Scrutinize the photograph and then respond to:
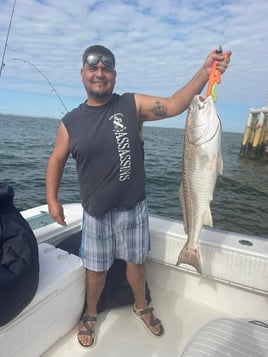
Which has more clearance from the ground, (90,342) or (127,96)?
(127,96)

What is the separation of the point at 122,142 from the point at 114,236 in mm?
869

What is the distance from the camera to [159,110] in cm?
257

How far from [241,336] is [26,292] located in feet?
4.61

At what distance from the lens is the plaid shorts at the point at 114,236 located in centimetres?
267

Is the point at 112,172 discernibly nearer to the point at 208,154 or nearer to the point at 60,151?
the point at 60,151

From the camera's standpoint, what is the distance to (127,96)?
8.61 feet

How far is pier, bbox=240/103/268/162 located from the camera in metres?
22.1

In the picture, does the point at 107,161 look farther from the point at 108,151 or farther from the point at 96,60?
the point at 96,60

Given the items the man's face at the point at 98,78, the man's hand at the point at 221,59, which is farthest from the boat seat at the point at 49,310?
the man's hand at the point at 221,59

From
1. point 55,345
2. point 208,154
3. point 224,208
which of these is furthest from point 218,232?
point 224,208

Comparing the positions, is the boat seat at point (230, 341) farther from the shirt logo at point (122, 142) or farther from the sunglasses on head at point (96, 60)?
the sunglasses on head at point (96, 60)

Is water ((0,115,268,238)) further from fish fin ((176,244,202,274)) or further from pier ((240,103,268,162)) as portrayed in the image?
fish fin ((176,244,202,274))

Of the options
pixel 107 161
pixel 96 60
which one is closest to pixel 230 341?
pixel 107 161

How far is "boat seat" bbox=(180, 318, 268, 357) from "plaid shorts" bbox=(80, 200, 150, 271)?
100 cm
